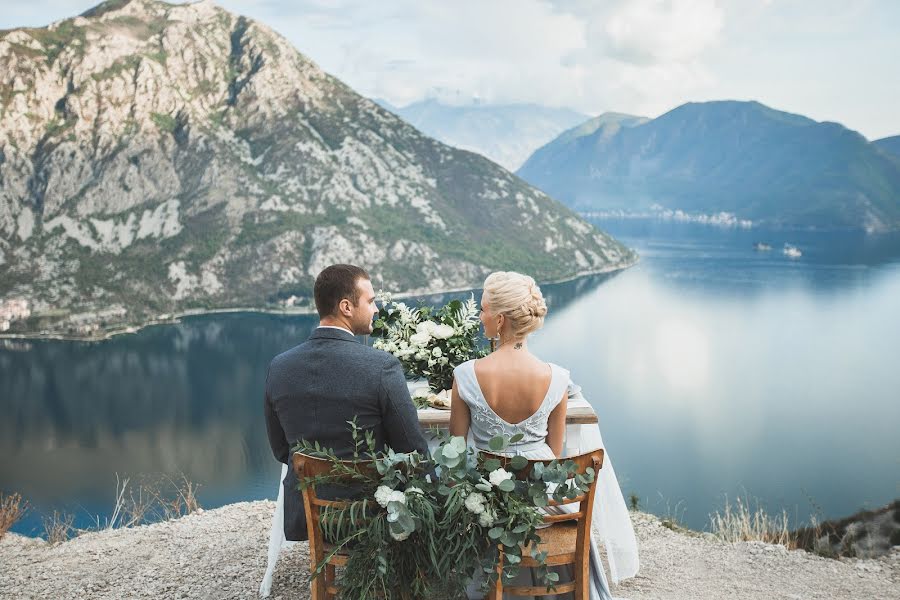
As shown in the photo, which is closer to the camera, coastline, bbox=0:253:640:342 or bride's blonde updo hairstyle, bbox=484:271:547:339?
bride's blonde updo hairstyle, bbox=484:271:547:339

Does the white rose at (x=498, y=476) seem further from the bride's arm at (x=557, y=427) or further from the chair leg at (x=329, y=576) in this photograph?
the chair leg at (x=329, y=576)

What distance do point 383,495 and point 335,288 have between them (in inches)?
40.7

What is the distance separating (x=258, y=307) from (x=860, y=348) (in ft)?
231

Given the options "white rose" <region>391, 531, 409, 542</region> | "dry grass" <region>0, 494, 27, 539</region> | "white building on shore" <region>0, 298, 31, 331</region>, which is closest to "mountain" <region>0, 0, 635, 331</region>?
"white building on shore" <region>0, 298, 31, 331</region>

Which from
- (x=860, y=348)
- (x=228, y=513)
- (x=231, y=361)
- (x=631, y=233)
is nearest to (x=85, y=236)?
(x=231, y=361)

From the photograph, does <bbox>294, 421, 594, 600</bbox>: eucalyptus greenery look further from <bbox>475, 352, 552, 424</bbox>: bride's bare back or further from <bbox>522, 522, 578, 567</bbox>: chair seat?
<bbox>475, 352, 552, 424</bbox>: bride's bare back

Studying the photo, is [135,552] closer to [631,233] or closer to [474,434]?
[474,434]

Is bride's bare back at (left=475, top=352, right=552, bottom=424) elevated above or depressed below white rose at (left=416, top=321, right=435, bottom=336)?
below

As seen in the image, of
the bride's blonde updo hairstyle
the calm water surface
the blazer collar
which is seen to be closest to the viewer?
the blazer collar

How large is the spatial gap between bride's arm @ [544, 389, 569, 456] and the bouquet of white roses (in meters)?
1.12

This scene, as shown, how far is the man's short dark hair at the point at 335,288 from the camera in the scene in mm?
3133

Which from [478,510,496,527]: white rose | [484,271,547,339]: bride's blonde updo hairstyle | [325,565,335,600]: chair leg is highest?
[484,271,547,339]: bride's blonde updo hairstyle

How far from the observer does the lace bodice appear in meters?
3.21

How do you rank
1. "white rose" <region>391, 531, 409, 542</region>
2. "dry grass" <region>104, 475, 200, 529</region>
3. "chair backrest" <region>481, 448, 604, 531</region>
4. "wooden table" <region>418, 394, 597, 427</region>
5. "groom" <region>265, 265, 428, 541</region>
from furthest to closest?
"dry grass" <region>104, 475, 200, 529</region>
"wooden table" <region>418, 394, 597, 427</region>
"groom" <region>265, 265, 428, 541</region>
"chair backrest" <region>481, 448, 604, 531</region>
"white rose" <region>391, 531, 409, 542</region>
